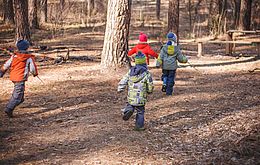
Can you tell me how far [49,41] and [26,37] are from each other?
13.3 feet

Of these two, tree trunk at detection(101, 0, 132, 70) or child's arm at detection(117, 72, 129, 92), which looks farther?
tree trunk at detection(101, 0, 132, 70)

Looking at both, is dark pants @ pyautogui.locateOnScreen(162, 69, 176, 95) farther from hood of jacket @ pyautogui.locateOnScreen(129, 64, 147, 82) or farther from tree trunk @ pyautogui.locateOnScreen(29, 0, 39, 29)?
tree trunk @ pyautogui.locateOnScreen(29, 0, 39, 29)

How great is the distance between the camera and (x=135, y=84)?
6.50m

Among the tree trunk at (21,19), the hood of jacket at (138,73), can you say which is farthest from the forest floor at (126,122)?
the tree trunk at (21,19)

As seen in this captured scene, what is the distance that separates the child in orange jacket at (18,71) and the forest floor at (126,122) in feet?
1.18

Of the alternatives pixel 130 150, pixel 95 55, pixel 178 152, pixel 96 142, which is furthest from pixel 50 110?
pixel 95 55

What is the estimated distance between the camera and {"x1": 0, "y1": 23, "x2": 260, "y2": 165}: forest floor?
5.46 m

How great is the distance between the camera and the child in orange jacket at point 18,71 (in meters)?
7.54

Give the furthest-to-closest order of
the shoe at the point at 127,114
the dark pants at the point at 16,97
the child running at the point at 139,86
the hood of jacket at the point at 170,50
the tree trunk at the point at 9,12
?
the tree trunk at the point at 9,12
the hood of jacket at the point at 170,50
the dark pants at the point at 16,97
the shoe at the point at 127,114
the child running at the point at 139,86

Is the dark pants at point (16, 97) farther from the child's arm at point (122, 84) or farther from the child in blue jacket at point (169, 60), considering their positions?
the child in blue jacket at point (169, 60)

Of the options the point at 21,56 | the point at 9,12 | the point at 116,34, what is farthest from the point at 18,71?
the point at 9,12

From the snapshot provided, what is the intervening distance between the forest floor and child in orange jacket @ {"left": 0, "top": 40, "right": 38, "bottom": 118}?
0.36m

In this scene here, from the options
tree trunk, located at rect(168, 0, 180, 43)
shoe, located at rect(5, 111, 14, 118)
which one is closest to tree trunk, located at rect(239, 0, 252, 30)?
tree trunk, located at rect(168, 0, 180, 43)

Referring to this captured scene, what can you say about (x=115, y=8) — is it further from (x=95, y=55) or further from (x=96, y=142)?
(x=96, y=142)
